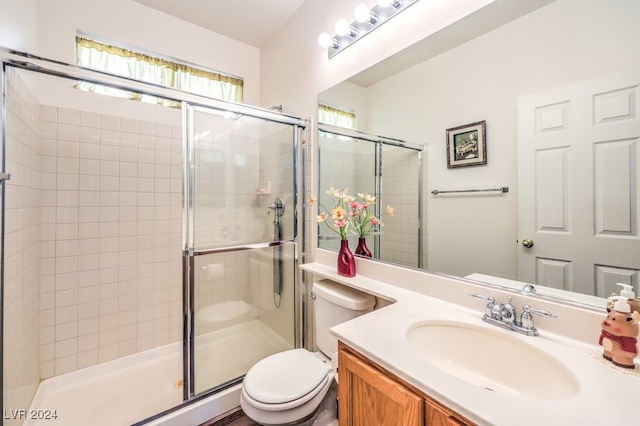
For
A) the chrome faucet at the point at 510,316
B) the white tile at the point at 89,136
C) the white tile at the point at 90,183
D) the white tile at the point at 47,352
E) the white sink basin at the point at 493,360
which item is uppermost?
the white tile at the point at 89,136

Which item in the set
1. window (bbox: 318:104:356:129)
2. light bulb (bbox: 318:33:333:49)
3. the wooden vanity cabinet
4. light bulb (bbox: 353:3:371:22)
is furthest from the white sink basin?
light bulb (bbox: 318:33:333:49)

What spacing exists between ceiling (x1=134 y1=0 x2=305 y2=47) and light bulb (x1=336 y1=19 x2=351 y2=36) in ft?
2.09

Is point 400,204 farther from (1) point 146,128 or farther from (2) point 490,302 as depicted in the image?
(1) point 146,128

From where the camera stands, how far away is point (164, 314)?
2154 mm

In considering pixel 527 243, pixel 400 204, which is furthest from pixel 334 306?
pixel 527 243

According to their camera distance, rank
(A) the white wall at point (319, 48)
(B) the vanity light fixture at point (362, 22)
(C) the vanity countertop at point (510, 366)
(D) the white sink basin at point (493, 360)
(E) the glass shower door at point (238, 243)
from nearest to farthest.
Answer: (C) the vanity countertop at point (510, 366) → (D) the white sink basin at point (493, 360) → (A) the white wall at point (319, 48) → (B) the vanity light fixture at point (362, 22) → (E) the glass shower door at point (238, 243)

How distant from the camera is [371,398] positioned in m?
0.77

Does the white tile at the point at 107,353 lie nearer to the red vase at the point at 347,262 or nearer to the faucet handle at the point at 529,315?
the red vase at the point at 347,262

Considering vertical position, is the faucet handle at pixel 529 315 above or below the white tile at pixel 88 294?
above

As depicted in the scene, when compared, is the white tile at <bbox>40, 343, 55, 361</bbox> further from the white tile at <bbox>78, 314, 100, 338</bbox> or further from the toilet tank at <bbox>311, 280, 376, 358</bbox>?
the toilet tank at <bbox>311, 280, 376, 358</bbox>

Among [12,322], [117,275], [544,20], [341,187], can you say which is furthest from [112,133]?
[544,20]

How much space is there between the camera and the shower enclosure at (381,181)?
1.34m

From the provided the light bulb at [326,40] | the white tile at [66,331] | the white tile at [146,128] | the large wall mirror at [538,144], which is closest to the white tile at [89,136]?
the white tile at [146,128]

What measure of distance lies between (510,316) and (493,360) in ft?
0.50
